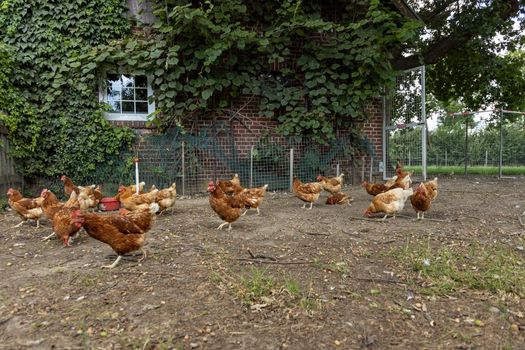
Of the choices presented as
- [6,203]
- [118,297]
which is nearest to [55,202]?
[6,203]

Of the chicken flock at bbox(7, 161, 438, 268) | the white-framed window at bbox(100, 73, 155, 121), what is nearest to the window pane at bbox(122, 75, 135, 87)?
the white-framed window at bbox(100, 73, 155, 121)

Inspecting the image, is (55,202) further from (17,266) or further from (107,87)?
(107,87)

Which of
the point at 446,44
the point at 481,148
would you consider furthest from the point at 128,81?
the point at 481,148

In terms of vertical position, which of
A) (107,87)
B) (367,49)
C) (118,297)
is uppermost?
(367,49)

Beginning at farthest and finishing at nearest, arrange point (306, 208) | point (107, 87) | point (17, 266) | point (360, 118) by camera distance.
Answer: point (360, 118)
point (107, 87)
point (306, 208)
point (17, 266)

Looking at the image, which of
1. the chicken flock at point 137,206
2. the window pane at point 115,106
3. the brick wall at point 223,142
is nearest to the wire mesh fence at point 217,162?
the brick wall at point 223,142

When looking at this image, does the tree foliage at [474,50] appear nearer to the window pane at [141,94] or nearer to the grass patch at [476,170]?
the grass patch at [476,170]

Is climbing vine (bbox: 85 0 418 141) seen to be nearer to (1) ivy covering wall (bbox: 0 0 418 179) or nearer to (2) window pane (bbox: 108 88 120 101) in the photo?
(1) ivy covering wall (bbox: 0 0 418 179)

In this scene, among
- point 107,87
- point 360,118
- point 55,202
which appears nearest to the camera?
point 55,202

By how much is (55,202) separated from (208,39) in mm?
4982

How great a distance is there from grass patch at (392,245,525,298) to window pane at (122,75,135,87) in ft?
24.5

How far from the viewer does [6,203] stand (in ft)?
22.5

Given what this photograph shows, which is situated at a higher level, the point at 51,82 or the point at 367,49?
the point at 367,49

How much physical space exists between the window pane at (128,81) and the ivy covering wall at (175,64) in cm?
52
